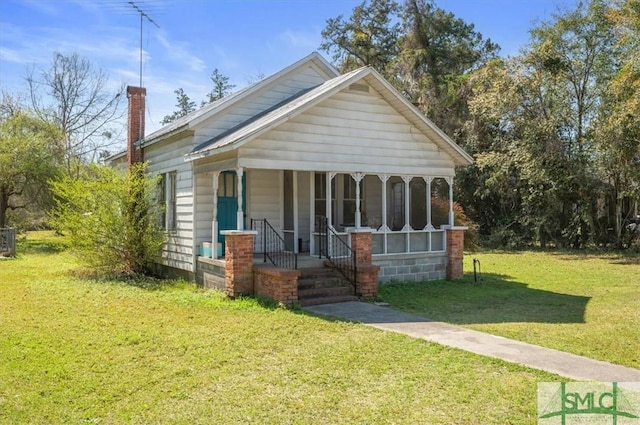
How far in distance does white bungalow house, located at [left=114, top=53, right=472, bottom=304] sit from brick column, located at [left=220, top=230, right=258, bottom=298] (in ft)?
2.57

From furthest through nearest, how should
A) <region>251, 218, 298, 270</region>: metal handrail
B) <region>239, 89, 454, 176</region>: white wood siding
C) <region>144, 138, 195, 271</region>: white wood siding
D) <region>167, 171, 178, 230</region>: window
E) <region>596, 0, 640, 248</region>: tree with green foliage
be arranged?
<region>596, 0, 640, 248</region>: tree with green foliage < <region>167, 171, 178, 230</region>: window < <region>144, 138, 195, 271</region>: white wood siding < <region>251, 218, 298, 270</region>: metal handrail < <region>239, 89, 454, 176</region>: white wood siding

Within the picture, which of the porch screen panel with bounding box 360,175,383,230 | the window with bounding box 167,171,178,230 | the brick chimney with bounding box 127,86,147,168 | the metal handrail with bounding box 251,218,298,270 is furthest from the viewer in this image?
the porch screen panel with bounding box 360,175,383,230

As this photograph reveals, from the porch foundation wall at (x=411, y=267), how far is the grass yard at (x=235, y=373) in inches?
161

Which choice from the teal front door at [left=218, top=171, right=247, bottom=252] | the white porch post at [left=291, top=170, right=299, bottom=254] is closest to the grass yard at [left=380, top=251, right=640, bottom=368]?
the white porch post at [left=291, top=170, right=299, bottom=254]

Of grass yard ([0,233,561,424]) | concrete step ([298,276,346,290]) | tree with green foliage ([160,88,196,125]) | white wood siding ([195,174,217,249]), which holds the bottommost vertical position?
grass yard ([0,233,561,424])

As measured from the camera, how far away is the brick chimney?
15094 millimetres

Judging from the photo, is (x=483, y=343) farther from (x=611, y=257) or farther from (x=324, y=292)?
(x=611, y=257)

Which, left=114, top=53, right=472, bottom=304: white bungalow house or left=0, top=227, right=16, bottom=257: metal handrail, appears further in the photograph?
left=0, top=227, right=16, bottom=257: metal handrail

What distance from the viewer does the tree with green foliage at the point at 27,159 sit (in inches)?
935

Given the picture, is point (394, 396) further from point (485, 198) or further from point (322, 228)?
point (485, 198)

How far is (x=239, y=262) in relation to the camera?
1030 cm

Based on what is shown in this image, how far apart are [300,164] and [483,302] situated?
5.03 meters

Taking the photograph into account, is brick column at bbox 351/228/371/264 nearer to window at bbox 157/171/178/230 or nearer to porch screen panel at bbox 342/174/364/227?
porch screen panel at bbox 342/174/364/227

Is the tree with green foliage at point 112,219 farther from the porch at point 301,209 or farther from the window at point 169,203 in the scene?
the porch at point 301,209
